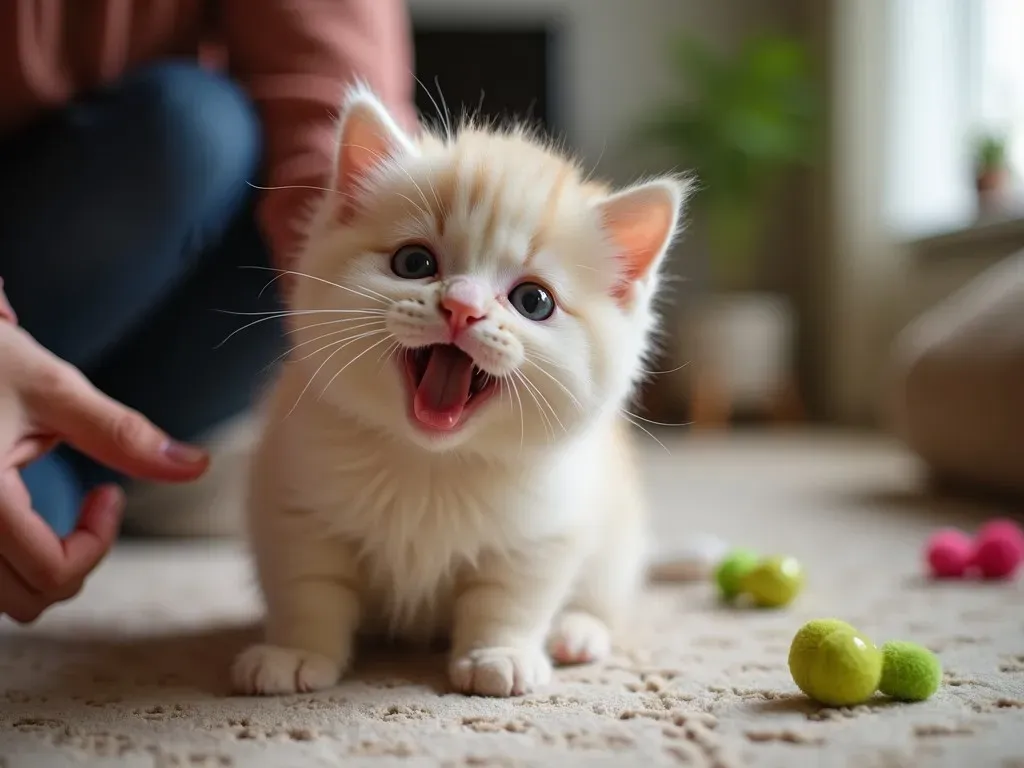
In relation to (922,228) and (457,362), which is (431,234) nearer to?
(457,362)

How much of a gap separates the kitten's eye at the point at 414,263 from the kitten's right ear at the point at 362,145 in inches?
3.6

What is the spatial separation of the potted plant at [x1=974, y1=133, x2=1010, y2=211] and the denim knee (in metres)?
2.99

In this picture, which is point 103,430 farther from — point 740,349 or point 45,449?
point 740,349

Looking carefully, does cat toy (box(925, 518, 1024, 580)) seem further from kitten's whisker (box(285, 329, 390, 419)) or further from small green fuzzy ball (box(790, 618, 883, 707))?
kitten's whisker (box(285, 329, 390, 419))

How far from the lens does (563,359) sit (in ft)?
2.66

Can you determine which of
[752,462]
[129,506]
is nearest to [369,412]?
[129,506]

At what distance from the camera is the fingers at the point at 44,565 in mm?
814

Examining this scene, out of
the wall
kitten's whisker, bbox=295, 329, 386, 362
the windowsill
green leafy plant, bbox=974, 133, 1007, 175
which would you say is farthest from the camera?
the wall

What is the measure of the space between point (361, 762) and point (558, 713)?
7.0 inches

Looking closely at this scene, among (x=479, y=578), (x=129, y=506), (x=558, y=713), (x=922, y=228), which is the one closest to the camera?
(x=558, y=713)

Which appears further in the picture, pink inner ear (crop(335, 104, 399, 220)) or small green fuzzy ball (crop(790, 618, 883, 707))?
pink inner ear (crop(335, 104, 399, 220))

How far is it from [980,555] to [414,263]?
0.94 metres

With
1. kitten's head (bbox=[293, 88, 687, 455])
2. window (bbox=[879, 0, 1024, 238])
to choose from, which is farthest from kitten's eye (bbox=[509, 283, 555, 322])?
window (bbox=[879, 0, 1024, 238])

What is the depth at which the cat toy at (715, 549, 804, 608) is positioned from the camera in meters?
1.17
